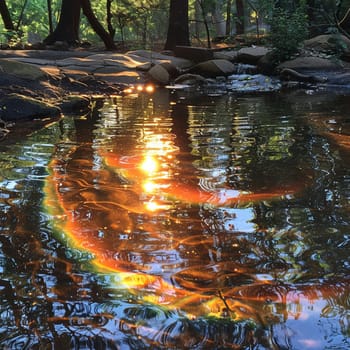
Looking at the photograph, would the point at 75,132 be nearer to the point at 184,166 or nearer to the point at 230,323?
the point at 184,166

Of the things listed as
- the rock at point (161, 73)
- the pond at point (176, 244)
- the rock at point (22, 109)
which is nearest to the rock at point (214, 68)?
the rock at point (161, 73)

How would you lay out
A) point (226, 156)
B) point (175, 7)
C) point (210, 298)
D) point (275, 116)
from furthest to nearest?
1. point (175, 7)
2. point (275, 116)
3. point (226, 156)
4. point (210, 298)

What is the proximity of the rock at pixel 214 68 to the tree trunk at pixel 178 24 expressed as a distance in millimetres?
3195

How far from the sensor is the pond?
203 centimetres

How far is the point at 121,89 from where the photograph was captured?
41.9 ft

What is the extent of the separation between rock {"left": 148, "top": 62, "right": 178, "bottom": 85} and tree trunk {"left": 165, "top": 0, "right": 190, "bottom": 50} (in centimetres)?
329

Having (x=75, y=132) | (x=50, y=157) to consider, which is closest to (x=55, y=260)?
(x=50, y=157)

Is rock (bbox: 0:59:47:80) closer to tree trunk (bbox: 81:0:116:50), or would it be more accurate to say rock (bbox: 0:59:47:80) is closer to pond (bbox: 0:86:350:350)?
pond (bbox: 0:86:350:350)

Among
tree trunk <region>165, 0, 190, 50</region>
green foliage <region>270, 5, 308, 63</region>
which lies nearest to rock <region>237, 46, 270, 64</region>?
green foliage <region>270, 5, 308, 63</region>

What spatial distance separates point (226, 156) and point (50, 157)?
1870 mm

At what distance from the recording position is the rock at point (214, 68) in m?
14.5

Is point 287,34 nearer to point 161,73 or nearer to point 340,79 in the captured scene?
point 340,79

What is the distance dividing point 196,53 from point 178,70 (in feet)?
3.79

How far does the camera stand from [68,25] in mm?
18938
